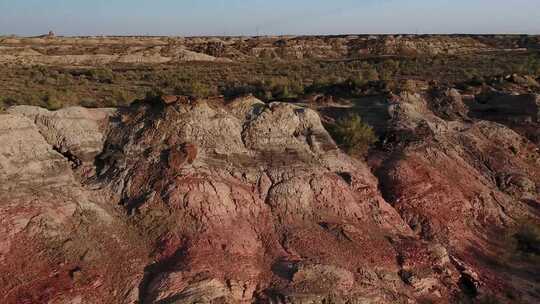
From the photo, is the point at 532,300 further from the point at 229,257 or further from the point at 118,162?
the point at 118,162

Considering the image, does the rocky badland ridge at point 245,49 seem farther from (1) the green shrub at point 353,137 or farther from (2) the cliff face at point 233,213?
(1) the green shrub at point 353,137

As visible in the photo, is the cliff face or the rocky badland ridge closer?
the cliff face

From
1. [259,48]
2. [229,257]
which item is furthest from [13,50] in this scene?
[229,257]

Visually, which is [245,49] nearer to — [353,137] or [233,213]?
→ [353,137]

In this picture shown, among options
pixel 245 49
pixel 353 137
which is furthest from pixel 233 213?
pixel 245 49

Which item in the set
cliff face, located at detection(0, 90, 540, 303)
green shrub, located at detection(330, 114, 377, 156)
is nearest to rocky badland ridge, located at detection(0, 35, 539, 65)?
cliff face, located at detection(0, 90, 540, 303)

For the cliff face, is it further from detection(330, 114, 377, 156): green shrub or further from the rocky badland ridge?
the rocky badland ridge
